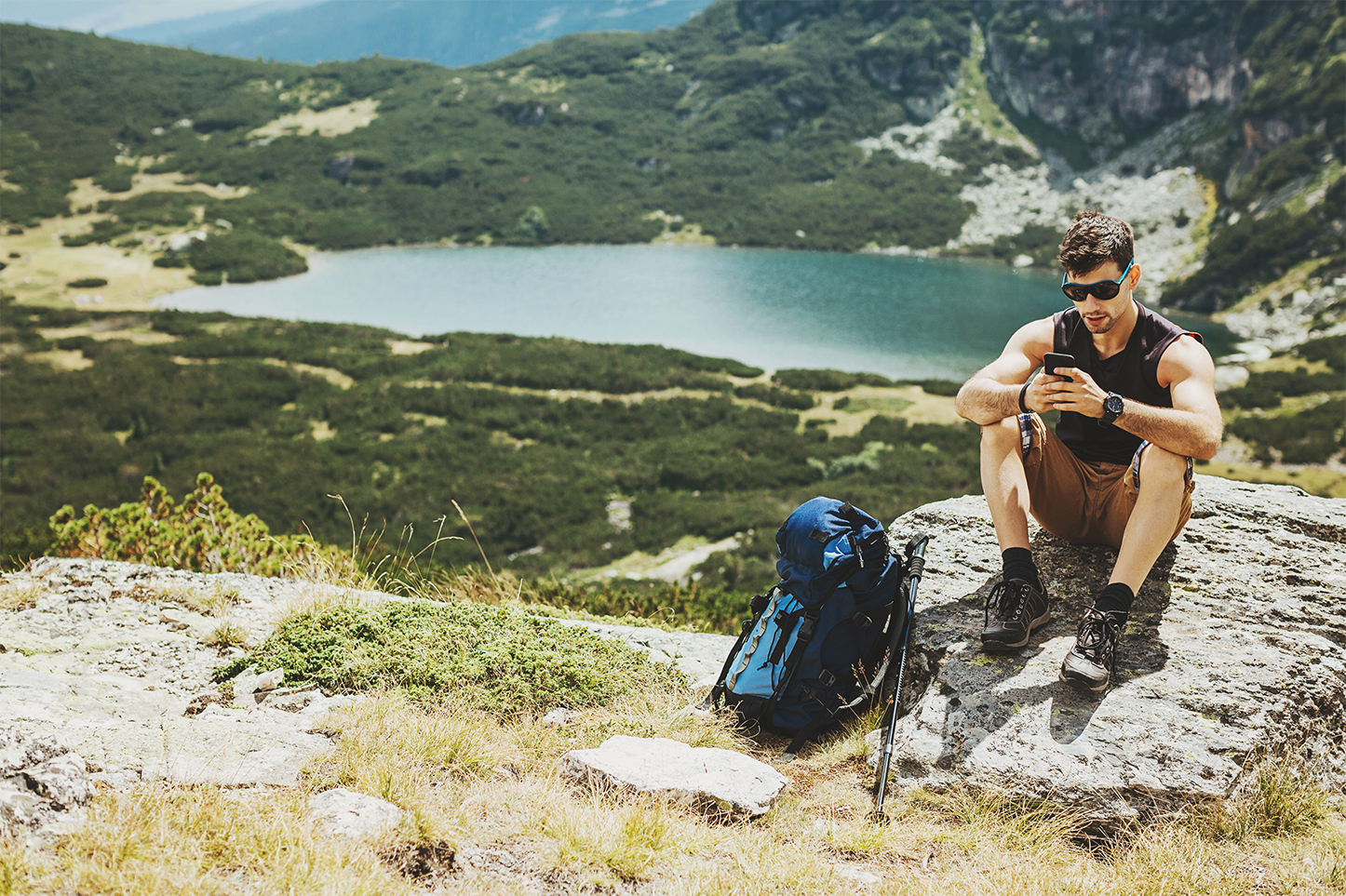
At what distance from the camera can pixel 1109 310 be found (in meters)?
3.50

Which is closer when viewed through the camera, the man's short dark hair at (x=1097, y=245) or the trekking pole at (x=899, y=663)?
the trekking pole at (x=899, y=663)

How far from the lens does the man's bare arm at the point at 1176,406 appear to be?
3211 mm

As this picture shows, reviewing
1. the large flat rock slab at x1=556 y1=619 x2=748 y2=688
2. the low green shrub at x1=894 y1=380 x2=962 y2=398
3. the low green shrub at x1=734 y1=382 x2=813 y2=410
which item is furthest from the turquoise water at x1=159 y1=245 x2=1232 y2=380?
the large flat rock slab at x1=556 y1=619 x2=748 y2=688

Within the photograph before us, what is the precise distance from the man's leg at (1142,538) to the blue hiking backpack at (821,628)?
2.68ft

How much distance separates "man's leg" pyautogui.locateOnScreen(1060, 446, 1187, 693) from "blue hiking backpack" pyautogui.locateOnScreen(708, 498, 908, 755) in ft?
2.68

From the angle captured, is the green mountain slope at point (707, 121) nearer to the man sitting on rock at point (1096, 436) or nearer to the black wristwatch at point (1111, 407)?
the man sitting on rock at point (1096, 436)

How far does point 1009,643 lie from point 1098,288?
158 cm

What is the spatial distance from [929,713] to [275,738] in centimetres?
257

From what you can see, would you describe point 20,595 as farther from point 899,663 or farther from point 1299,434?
point 1299,434

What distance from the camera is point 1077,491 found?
12.6ft

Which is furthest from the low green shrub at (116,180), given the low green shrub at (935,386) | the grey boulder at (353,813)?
the grey boulder at (353,813)

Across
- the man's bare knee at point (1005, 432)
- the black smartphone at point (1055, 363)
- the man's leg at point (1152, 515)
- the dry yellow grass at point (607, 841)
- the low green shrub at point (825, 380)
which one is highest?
the black smartphone at point (1055, 363)

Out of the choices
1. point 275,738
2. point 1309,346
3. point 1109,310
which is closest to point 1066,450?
point 1109,310

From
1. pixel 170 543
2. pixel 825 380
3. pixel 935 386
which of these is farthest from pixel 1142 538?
pixel 825 380
